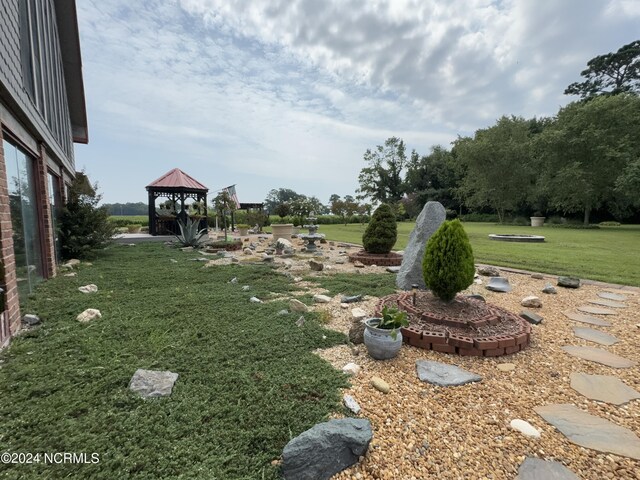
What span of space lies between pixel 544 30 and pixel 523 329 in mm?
8829

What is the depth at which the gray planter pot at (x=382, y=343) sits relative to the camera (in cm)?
243

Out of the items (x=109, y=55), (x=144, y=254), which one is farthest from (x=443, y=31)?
(x=144, y=254)

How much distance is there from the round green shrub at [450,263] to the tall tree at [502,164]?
27.0 meters

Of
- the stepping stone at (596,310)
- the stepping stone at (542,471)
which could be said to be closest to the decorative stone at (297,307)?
the stepping stone at (542,471)

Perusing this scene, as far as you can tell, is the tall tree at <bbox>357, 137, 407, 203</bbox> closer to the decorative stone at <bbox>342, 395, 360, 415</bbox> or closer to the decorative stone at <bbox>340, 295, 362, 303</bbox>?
the decorative stone at <bbox>340, 295, 362, 303</bbox>

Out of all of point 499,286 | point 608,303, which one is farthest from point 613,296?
point 499,286

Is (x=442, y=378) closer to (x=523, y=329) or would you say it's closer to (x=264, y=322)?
(x=523, y=329)

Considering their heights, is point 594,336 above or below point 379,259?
below

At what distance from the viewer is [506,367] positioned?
243 cm

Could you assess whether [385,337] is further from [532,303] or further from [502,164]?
[502,164]

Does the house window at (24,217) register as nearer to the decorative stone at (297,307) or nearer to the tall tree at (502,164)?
the decorative stone at (297,307)

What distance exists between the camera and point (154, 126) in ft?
38.1

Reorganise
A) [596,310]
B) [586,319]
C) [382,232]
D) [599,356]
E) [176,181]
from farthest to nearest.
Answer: [176,181] < [382,232] < [596,310] < [586,319] < [599,356]

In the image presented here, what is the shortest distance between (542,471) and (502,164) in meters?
29.6
